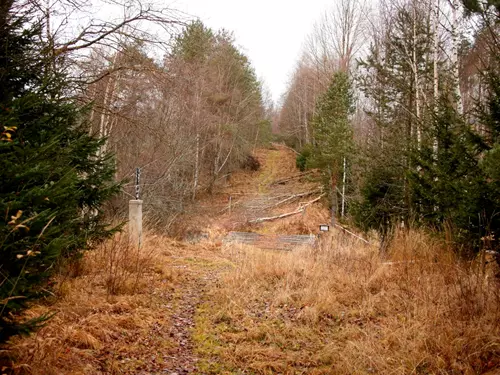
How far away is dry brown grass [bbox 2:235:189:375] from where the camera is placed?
2.91m

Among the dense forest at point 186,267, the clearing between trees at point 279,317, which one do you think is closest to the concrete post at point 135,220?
the dense forest at point 186,267

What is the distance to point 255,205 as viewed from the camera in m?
25.3

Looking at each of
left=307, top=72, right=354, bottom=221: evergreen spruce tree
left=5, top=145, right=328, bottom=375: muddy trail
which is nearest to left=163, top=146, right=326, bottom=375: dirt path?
left=5, top=145, right=328, bottom=375: muddy trail

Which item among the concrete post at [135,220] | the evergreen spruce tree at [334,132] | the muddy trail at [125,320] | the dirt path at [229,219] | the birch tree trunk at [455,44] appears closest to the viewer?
the muddy trail at [125,320]

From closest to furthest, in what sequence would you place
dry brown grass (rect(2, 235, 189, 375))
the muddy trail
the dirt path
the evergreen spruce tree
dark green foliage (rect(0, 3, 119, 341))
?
1. dark green foliage (rect(0, 3, 119, 341))
2. dry brown grass (rect(2, 235, 189, 375))
3. the muddy trail
4. the dirt path
5. the evergreen spruce tree

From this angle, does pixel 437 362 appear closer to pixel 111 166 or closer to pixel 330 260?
pixel 330 260

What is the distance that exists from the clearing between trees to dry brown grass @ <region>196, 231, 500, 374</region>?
1 centimetres

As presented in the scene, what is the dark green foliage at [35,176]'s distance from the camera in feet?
8.27

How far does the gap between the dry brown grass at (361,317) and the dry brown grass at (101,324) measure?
1.96 feet

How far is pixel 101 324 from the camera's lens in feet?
12.5

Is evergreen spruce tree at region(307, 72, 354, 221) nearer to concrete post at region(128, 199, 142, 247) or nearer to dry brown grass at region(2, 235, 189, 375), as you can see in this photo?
concrete post at region(128, 199, 142, 247)

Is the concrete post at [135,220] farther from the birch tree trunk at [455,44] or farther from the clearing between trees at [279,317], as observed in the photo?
the birch tree trunk at [455,44]

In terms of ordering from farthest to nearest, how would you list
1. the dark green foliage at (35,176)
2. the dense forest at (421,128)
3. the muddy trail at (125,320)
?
the dense forest at (421,128) < the muddy trail at (125,320) < the dark green foliage at (35,176)

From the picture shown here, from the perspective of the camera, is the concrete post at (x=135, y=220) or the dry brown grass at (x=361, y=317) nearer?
the dry brown grass at (x=361, y=317)
